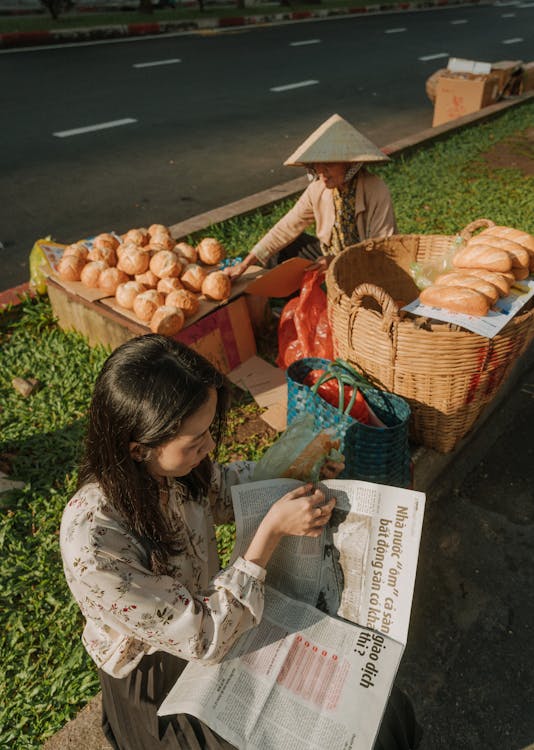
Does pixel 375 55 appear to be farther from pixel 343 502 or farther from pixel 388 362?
pixel 343 502

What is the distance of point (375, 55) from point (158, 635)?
16.0m

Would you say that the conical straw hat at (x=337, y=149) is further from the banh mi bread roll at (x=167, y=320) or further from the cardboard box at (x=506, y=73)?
the cardboard box at (x=506, y=73)

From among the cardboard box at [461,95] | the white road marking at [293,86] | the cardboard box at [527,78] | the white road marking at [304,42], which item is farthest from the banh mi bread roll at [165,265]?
the white road marking at [304,42]

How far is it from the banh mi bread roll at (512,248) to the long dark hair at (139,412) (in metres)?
2.03

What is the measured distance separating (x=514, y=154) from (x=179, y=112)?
533 centimetres

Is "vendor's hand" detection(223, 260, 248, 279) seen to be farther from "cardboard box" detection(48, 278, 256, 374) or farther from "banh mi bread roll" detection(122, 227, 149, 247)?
"banh mi bread roll" detection(122, 227, 149, 247)

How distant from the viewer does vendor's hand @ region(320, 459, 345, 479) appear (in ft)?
6.12

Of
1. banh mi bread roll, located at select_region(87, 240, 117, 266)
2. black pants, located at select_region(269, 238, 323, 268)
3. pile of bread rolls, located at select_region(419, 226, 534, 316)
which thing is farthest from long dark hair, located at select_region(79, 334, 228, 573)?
black pants, located at select_region(269, 238, 323, 268)

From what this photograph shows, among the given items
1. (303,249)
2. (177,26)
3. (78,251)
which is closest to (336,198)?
(303,249)

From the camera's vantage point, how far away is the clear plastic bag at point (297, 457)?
1.75 meters

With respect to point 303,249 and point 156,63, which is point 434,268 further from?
point 156,63

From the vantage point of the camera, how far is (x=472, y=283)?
2.70 meters

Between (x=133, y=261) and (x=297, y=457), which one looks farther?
(x=133, y=261)

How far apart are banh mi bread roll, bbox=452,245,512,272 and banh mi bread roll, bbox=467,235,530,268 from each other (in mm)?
40
